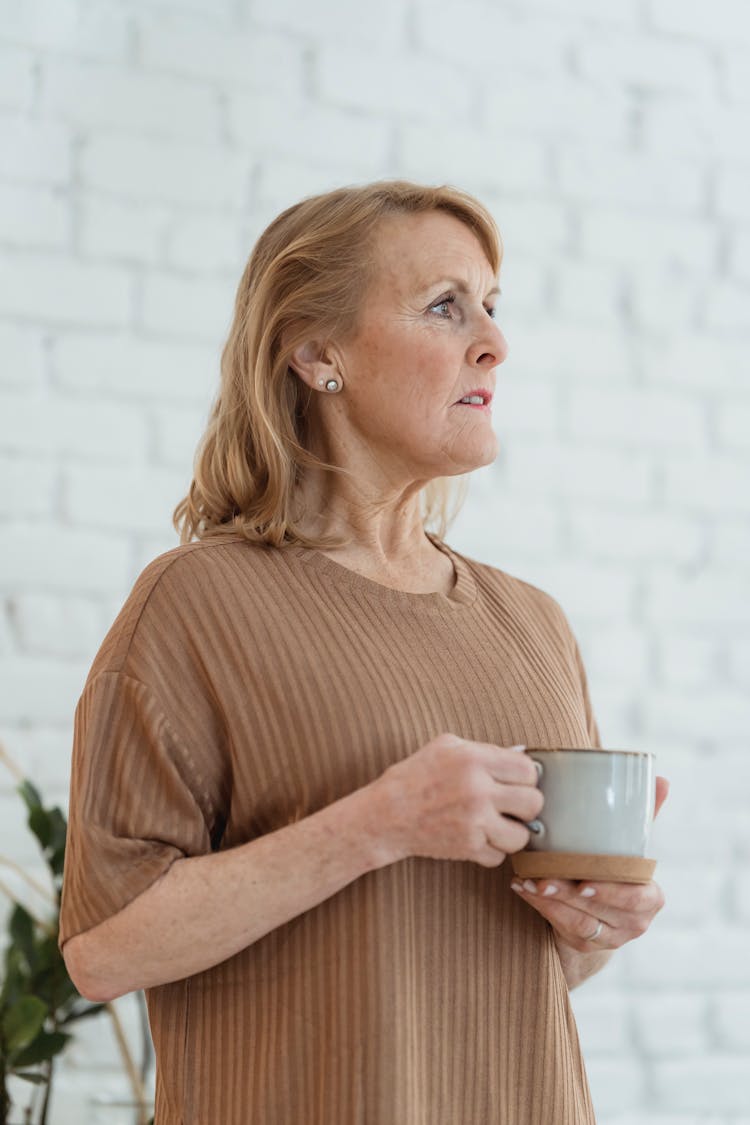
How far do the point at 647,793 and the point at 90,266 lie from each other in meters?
0.99

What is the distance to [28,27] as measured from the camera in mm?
1555

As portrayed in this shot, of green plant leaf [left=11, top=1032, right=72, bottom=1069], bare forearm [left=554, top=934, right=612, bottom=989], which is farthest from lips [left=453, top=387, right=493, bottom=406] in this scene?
green plant leaf [left=11, top=1032, right=72, bottom=1069]

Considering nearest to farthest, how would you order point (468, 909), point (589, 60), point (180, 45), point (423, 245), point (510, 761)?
point (510, 761), point (468, 909), point (423, 245), point (180, 45), point (589, 60)

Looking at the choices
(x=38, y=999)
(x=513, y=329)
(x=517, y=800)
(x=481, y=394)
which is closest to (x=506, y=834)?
(x=517, y=800)

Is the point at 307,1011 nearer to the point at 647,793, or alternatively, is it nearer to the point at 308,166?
the point at 647,793

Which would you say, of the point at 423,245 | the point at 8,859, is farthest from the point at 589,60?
the point at 8,859

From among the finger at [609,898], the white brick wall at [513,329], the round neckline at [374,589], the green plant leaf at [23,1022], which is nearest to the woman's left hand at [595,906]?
the finger at [609,898]

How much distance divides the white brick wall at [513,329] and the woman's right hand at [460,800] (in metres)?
0.76

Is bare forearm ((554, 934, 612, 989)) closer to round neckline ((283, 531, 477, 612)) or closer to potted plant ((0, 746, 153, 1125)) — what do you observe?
round neckline ((283, 531, 477, 612))

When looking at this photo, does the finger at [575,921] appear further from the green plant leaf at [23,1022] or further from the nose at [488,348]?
the green plant leaf at [23,1022]

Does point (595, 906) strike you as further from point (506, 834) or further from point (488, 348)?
point (488, 348)

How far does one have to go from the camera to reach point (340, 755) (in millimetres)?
911

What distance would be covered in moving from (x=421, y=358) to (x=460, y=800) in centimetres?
37

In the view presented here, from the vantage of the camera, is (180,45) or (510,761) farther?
(180,45)
